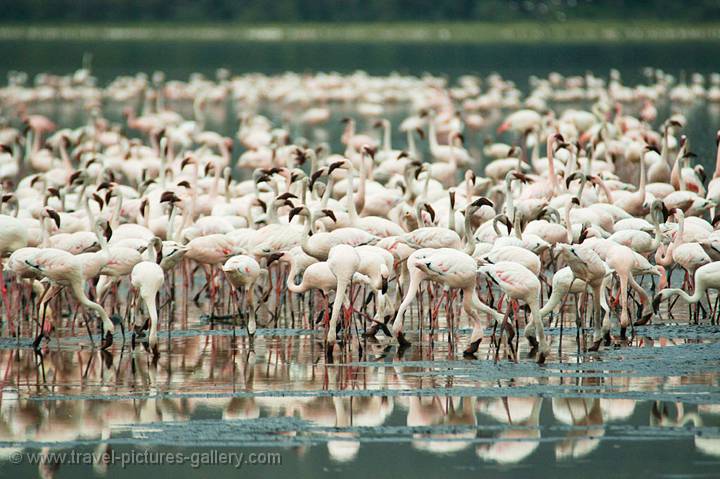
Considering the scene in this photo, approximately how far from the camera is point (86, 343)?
41.1 ft

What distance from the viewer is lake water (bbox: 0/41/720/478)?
8.83 metres

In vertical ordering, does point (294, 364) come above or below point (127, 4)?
below

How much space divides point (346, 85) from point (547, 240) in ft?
102

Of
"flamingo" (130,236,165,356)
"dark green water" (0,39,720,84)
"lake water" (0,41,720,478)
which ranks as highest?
"dark green water" (0,39,720,84)

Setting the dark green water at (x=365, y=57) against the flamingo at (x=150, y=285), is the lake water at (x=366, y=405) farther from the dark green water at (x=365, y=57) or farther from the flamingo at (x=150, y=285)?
the dark green water at (x=365, y=57)

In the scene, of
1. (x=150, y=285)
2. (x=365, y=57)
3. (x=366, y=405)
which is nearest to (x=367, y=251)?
(x=150, y=285)

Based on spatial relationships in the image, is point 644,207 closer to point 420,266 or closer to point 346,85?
point 420,266

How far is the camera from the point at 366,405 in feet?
33.3

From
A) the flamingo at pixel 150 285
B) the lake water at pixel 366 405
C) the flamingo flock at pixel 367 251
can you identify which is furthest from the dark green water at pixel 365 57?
the flamingo at pixel 150 285

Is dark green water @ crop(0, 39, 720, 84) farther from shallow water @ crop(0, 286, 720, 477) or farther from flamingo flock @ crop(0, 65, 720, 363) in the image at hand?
shallow water @ crop(0, 286, 720, 477)

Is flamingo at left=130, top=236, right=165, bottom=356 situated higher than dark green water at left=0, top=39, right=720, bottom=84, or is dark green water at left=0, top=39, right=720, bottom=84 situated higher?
dark green water at left=0, top=39, right=720, bottom=84

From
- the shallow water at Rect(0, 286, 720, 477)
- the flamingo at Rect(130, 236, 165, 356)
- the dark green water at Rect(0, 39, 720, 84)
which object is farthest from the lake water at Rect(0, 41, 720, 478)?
the dark green water at Rect(0, 39, 720, 84)

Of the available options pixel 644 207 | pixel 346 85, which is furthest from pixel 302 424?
pixel 346 85

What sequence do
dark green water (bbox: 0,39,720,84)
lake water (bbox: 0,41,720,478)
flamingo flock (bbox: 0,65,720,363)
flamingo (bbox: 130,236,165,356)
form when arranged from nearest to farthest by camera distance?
lake water (bbox: 0,41,720,478) → flamingo (bbox: 130,236,165,356) → flamingo flock (bbox: 0,65,720,363) → dark green water (bbox: 0,39,720,84)
